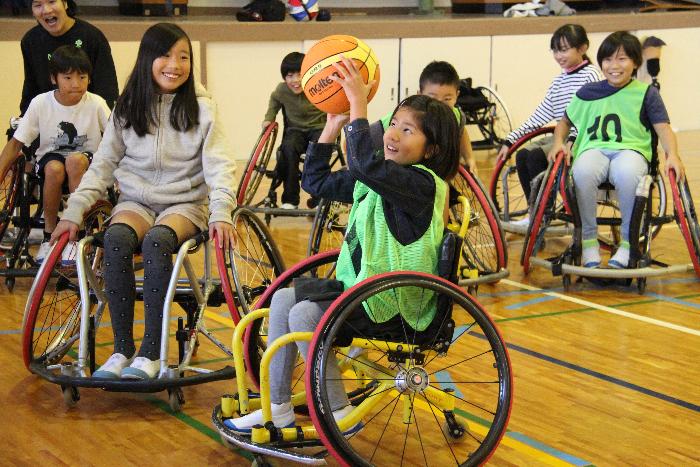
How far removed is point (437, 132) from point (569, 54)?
2.83 meters

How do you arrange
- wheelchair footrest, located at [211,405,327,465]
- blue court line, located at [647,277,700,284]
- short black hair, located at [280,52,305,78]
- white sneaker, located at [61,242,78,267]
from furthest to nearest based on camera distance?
short black hair, located at [280,52,305,78] < blue court line, located at [647,277,700,284] < white sneaker, located at [61,242,78,267] < wheelchair footrest, located at [211,405,327,465]

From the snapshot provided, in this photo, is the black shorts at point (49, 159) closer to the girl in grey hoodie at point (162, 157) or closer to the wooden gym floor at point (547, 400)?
the wooden gym floor at point (547, 400)

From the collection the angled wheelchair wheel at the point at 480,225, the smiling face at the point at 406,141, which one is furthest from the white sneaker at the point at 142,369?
the angled wheelchair wheel at the point at 480,225

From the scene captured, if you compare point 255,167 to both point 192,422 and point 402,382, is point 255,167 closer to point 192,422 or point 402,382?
point 192,422

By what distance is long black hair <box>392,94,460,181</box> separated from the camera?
2639 millimetres

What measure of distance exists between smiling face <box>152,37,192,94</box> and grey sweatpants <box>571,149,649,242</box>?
179 cm

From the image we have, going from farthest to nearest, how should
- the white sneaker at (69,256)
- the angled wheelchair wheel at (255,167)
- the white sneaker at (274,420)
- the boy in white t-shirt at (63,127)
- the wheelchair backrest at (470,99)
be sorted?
the wheelchair backrest at (470,99), the angled wheelchair wheel at (255,167), the boy in white t-shirt at (63,127), the white sneaker at (69,256), the white sneaker at (274,420)

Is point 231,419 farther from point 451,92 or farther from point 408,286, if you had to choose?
point 451,92

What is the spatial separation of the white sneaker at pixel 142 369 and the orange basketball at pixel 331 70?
817 millimetres

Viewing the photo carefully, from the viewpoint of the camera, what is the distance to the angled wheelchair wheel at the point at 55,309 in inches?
121

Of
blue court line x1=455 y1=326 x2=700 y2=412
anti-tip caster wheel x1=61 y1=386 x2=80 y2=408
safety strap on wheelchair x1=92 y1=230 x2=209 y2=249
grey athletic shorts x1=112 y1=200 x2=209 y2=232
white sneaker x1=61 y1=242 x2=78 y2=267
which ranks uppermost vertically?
grey athletic shorts x1=112 y1=200 x2=209 y2=232

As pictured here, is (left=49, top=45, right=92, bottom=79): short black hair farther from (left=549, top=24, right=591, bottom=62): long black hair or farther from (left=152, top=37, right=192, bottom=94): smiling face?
(left=549, top=24, right=591, bottom=62): long black hair

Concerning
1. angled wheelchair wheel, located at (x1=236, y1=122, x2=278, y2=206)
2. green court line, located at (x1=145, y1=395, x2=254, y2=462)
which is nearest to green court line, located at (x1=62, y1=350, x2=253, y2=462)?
green court line, located at (x1=145, y1=395, x2=254, y2=462)

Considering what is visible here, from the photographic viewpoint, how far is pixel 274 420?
260 cm
